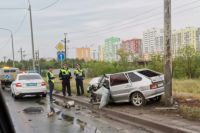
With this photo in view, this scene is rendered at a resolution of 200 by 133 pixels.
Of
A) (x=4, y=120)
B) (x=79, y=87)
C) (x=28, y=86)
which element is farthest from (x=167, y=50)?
(x=4, y=120)

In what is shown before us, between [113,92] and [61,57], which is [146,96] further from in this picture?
[61,57]

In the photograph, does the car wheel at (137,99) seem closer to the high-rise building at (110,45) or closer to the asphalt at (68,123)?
the asphalt at (68,123)

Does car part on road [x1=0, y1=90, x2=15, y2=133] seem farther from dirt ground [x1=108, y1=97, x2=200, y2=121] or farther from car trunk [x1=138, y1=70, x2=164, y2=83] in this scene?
car trunk [x1=138, y1=70, x2=164, y2=83]

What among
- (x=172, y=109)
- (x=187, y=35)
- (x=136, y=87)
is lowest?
(x=172, y=109)

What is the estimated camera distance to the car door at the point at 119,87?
1477 centimetres

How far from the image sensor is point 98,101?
16.2 meters

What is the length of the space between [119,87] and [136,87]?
79 cm

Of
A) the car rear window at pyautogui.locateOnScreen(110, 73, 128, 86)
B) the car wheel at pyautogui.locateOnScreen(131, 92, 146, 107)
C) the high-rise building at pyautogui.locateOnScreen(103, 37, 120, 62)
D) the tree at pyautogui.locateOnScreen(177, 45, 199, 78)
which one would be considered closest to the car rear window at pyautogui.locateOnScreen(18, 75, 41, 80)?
the car rear window at pyautogui.locateOnScreen(110, 73, 128, 86)

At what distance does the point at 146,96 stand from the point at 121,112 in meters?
1.65

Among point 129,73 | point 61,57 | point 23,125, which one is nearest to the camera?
point 23,125

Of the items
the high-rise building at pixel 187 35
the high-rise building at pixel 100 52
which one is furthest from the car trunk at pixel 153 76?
the high-rise building at pixel 100 52

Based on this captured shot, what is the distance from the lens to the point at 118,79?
15180 millimetres

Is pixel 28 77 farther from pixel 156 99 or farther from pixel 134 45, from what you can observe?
pixel 134 45

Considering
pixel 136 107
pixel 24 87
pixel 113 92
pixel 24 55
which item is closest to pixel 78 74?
pixel 24 87
